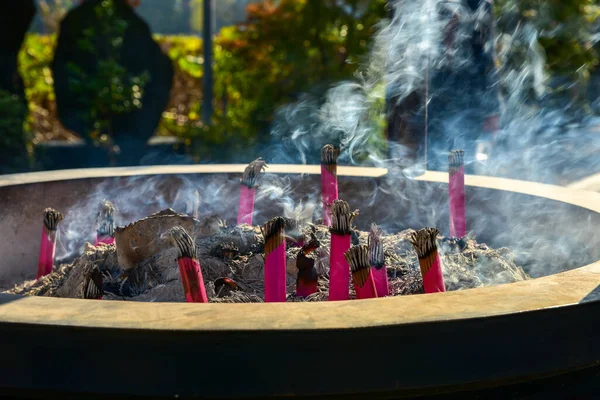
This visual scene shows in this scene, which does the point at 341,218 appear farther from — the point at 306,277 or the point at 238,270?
the point at 238,270

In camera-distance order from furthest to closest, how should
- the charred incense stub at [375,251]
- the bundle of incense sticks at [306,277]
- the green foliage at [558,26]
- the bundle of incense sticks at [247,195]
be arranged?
the green foliage at [558,26] < the bundle of incense sticks at [247,195] < the bundle of incense sticks at [306,277] < the charred incense stub at [375,251]

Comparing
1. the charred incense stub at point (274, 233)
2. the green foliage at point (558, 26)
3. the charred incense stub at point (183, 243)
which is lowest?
the charred incense stub at point (183, 243)

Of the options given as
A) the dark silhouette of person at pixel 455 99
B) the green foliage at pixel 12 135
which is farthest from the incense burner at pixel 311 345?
the green foliage at pixel 12 135

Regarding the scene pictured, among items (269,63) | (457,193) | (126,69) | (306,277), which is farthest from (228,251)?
(126,69)

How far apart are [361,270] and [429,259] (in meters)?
0.20

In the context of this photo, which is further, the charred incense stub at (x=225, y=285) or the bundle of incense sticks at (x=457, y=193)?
the bundle of incense sticks at (x=457, y=193)

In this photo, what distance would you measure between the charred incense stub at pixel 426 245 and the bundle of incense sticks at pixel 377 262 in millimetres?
117

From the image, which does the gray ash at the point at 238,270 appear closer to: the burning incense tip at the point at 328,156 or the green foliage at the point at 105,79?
the burning incense tip at the point at 328,156

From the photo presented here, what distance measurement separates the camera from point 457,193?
3.05 metres

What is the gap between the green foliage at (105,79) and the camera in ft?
29.3

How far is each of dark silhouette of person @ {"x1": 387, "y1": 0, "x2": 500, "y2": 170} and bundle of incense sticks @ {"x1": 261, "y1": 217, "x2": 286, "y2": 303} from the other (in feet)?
6.12

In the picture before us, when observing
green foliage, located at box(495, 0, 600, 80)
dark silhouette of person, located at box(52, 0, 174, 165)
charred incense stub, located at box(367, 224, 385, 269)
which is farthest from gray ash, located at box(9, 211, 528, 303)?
green foliage, located at box(495, 0, 600, 80)

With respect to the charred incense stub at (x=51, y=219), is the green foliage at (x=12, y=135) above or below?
above

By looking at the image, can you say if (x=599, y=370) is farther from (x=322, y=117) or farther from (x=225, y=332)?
(x=322, y=117)
